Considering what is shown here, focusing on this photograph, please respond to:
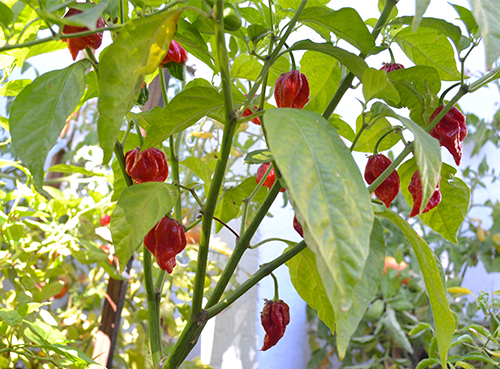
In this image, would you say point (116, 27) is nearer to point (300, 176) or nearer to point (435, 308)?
point (300, 176)

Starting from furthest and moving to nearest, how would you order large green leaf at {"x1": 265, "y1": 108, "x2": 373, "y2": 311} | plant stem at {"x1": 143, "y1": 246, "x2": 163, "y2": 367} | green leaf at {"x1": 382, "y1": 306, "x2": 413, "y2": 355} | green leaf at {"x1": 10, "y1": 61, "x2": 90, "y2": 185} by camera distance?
green leaf at {"x1": 382, "y1": 306, "x2": 413, "y2": 355}, plant stem at {"x1": 143, "y1": 246, "x2": 163, "y2": 367}, green leaf at {"x1": 10, "y1": 61, "x2": 90, "y2": 185}, large green leaf at {"x1": 265, "y1": 108, "x2": 373, "y2": 311}

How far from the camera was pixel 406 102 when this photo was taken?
0.33 metres

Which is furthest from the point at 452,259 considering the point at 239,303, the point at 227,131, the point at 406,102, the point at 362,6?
the point at 227,131

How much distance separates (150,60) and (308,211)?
0.44ft

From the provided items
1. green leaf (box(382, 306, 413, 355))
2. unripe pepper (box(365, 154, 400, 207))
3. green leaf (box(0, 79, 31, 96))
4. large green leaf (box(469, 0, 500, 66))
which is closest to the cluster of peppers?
unripe pepper (box(365, 154, 400, 207))

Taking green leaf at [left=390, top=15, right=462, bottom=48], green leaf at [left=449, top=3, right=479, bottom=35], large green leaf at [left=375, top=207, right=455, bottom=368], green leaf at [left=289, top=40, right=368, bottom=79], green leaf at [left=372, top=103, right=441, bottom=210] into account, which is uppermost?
green leaf at [left=449, top=3, right=479, bottom=35]

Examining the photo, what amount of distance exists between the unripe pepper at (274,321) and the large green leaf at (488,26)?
0.28m

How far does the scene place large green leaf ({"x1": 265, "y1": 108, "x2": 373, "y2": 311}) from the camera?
16cm

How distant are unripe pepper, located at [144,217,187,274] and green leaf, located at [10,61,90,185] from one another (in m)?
0.10

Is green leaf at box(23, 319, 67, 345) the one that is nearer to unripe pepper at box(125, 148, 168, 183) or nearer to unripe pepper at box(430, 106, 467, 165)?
unripe pepper at box(125, 148, 168, 183)

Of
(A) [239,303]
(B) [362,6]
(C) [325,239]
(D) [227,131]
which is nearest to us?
(C) [325,239]

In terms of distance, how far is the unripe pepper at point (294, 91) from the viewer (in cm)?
33

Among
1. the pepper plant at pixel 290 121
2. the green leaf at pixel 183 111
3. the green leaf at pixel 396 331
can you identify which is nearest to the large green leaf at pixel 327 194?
the pepper plant at pixel 290 121

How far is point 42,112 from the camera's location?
10.8 inches
